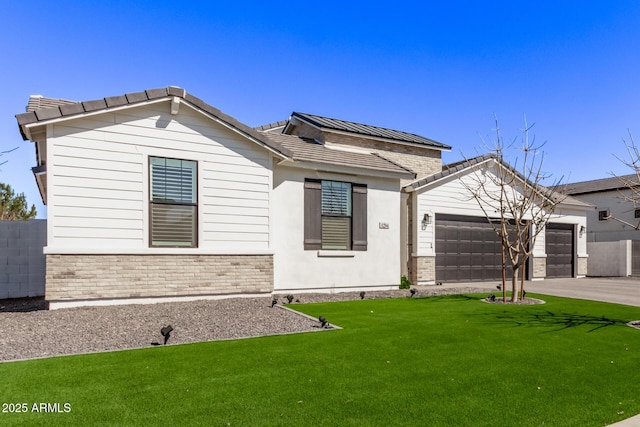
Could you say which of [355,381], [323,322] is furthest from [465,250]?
[355,381]

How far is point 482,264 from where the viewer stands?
16.9 metres

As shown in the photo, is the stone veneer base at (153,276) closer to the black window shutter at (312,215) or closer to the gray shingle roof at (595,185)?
the black window shutter at (312,215)

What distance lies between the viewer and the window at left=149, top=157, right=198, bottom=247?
9461 millimetres

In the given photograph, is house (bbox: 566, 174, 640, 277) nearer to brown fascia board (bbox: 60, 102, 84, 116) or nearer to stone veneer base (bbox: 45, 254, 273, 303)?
stone veneer base (bbox: 45, 254, 273, 303)

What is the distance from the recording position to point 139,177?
30.3 ft

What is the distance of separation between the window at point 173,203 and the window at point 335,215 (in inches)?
136

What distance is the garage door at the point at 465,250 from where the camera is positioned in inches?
625

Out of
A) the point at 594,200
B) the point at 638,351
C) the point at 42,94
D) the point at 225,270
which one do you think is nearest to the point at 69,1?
the point at 42,94

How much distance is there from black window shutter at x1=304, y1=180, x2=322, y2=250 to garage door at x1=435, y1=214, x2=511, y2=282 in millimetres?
6143

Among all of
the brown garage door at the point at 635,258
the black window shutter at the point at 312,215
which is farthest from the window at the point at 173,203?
the brown garage door at the point at 635,258

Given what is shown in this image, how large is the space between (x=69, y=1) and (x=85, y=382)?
10.2 metres

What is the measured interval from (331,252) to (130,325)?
638 cm

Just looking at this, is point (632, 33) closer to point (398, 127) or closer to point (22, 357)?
point (398, 127)

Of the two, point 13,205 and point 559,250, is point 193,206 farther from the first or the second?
point 13,205
